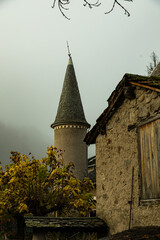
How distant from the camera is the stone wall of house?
7123mm

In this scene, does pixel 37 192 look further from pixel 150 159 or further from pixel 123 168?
pixel 150 159

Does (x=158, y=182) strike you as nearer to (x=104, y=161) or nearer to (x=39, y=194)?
(x=104, y=161)

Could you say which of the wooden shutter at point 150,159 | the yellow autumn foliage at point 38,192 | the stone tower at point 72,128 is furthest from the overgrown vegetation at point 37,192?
the stone tower at point 72,128

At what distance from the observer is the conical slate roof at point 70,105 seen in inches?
1037

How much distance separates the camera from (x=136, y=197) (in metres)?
7.32

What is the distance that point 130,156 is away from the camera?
307 inches

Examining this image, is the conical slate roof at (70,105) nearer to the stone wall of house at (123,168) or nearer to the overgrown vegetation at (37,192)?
the overgrown vegetation at (37,192)

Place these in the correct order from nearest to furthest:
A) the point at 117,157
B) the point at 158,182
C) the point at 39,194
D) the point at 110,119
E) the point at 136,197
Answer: the point at 158,182 → the point at 136,197 → the point at 117,157 → the point at 110,119 → the point at 39,194

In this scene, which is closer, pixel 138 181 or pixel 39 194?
pixel 138 181

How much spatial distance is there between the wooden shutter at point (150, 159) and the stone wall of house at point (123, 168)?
0.67ft

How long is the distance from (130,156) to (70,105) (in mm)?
19593

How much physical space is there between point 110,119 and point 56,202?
6.37 metres

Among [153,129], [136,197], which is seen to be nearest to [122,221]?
[136,197]

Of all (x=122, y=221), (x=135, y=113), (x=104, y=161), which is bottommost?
(x=122, y=221)
